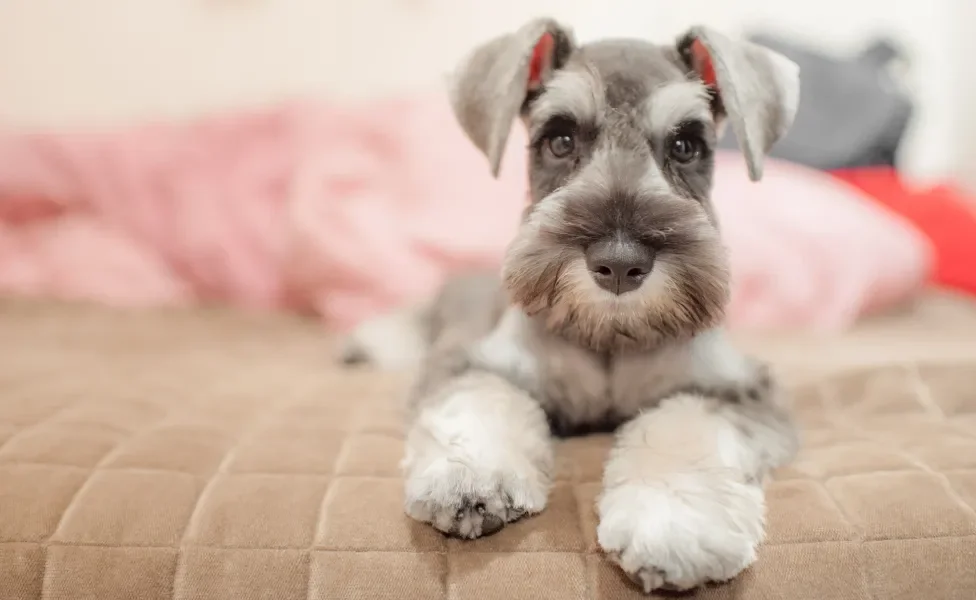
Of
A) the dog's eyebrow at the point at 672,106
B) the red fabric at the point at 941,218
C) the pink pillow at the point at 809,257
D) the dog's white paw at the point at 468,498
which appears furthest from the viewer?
the red fabric at the point at 941,218

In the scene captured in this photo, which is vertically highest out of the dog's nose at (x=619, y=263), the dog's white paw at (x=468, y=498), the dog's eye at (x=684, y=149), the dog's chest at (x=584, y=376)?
the dog's eye at (x=684, y=149)

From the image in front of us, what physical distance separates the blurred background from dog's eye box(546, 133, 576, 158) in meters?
1.22

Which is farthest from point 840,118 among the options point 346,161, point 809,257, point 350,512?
point 350,512

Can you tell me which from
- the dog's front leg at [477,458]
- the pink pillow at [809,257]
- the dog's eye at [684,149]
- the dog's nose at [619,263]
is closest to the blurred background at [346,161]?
the pink pillow at [809,257]

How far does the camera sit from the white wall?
3359mm

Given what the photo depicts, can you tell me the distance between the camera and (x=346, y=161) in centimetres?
291

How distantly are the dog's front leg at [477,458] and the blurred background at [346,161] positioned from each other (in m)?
1.34

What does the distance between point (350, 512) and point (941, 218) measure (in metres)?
2.62

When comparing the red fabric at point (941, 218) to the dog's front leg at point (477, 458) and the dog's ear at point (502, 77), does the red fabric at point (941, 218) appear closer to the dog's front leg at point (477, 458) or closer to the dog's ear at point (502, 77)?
the dog's ear at point (502, 77)

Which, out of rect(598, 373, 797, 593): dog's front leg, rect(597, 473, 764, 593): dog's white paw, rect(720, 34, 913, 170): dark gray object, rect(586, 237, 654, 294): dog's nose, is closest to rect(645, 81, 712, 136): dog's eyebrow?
rect(586, 237, 654, 294): dog's nose

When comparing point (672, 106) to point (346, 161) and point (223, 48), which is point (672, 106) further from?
point (223, 48)

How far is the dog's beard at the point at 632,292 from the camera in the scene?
1.22 m

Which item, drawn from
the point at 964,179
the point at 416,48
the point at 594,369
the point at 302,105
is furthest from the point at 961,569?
the point at 964,179

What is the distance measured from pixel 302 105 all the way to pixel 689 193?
201 centimetres
